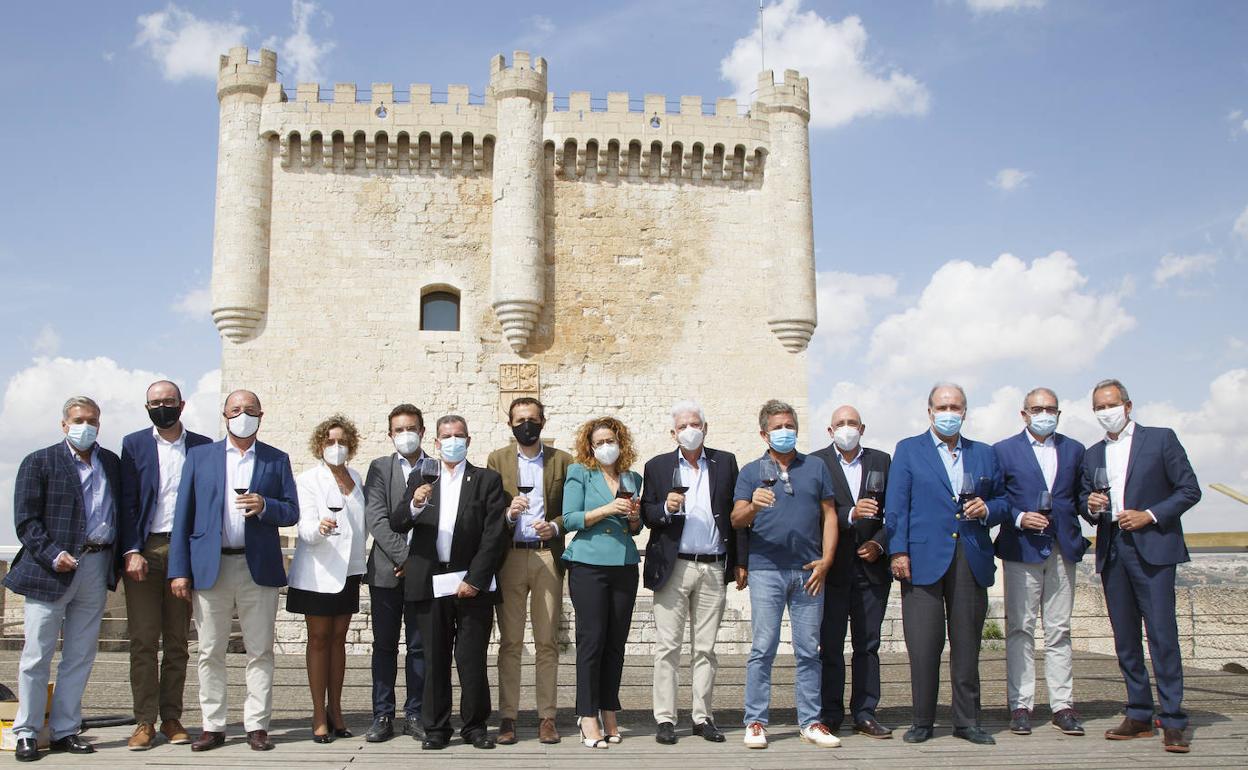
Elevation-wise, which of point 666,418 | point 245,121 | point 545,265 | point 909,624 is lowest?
point 909,624

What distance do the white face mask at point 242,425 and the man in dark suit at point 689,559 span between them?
2471 millimetres

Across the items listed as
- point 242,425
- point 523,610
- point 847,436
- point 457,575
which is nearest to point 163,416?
point 242,425

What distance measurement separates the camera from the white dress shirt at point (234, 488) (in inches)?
248

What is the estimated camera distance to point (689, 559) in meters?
6.49

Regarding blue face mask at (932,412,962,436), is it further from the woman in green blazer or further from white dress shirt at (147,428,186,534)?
white dress shirt at (147,428,186,534)

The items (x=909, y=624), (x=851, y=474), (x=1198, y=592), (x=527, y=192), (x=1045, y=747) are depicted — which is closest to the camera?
(x=1045, y=747)

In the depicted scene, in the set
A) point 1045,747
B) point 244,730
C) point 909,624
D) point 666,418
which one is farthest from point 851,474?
point 666,418

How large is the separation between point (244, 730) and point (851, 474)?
4246 mm

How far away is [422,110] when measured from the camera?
18750 mm

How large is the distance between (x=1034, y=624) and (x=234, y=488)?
5091mm

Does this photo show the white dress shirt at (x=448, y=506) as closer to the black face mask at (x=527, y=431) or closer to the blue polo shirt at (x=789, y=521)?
the black face mask at (x=527, y=431)

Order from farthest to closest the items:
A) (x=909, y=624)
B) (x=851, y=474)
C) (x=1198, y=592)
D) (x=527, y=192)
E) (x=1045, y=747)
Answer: (x=527, y=192) < (x=1198, y=592) < (x=851, y=474) < (x=909, y=624) < (x=1045, y=747)

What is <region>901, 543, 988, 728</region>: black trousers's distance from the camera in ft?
20.8

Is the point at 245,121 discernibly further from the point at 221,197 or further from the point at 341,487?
the point at 341,487
